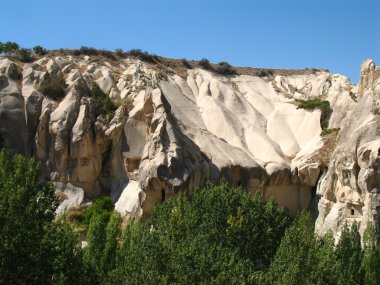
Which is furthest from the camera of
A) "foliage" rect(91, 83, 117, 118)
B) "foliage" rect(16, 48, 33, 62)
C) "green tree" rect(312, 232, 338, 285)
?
"foliage" rect(16, 48, 33, 62)

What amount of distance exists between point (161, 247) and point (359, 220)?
1795cm

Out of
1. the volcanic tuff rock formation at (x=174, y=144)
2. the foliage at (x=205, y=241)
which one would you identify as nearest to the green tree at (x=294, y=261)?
the foliage at (x=205, y=241)

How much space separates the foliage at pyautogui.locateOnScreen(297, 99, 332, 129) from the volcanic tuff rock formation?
2.10ft

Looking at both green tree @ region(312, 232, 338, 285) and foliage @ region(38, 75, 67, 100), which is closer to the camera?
green tree @ region(312, 232, 338, 285)

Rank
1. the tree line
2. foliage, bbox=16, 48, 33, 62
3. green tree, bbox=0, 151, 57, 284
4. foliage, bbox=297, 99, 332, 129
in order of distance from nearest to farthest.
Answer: green tree, bbox=0, 151, 57, 284 < the tree line < foliage, bbox=297, 99, 332, 129 < foliage, bbox=16, 48, 33, 62

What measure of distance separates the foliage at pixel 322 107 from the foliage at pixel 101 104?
18094mm

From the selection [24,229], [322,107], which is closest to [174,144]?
[322,107]

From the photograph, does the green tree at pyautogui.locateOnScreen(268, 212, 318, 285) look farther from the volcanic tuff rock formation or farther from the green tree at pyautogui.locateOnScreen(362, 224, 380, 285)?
the volcanic tuff rock formation

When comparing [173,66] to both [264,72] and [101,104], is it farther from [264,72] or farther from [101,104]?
[101,104]

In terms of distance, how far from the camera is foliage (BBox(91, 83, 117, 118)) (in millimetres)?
39647

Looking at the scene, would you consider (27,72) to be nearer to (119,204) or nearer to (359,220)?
(119,204)

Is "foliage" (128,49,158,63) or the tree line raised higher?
"foliage" (128,49,158,63)

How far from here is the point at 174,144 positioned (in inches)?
1388

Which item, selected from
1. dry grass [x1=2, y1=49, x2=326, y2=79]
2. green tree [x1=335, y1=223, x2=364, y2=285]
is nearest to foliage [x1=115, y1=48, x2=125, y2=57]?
dry grass [x1=2, y1=49, x2=326, y2=79]
